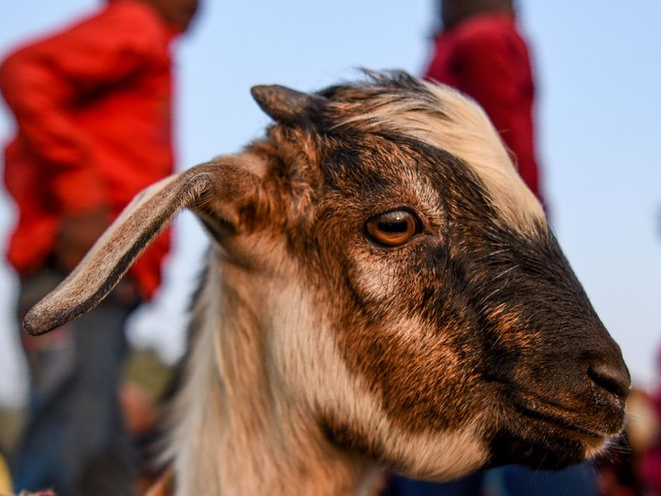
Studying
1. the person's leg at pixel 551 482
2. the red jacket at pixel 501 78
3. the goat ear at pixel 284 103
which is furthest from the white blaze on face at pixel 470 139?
the person's leg at pixel 551 482

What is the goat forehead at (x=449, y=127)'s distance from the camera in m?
2.62

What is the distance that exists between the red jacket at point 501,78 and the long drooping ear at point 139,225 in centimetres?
155

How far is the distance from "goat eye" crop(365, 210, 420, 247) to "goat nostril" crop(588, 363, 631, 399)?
1.89 feet

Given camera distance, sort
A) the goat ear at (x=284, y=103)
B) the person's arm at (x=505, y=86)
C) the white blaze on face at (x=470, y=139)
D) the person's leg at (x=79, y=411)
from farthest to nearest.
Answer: the person's leg at (x=79, y=411) < the person's arm at (x=505, y=86) < the goat ear at (x=284, y=103) < the white blaze on face at (x=470, y=139)

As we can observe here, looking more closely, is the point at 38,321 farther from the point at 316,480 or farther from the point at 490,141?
the point at 490,141

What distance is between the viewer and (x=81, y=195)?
162 inches

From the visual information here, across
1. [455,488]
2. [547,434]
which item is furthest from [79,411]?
[547,434]

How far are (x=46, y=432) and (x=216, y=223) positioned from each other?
198cm

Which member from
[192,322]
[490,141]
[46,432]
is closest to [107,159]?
[46,432]

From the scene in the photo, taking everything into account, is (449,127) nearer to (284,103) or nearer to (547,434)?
(284,103)

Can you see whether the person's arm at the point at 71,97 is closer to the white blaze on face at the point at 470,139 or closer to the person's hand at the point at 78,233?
the person's hand at the point at 78,233

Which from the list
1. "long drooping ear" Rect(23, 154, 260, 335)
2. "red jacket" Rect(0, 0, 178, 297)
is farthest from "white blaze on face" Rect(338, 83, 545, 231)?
"red jacket" Rect(0, 0, 178, 297)

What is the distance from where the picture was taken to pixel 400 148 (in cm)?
267

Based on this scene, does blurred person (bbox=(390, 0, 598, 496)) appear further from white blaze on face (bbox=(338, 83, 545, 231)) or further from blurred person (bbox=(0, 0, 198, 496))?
blurred person (bbox=(0, 0, 198, 496))
